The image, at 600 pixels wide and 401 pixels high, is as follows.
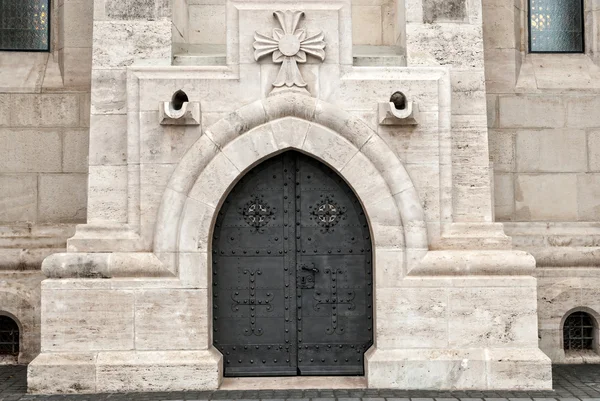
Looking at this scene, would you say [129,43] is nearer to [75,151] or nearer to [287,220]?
[75,151]

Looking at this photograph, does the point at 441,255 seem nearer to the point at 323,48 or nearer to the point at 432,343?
the point at 432,343

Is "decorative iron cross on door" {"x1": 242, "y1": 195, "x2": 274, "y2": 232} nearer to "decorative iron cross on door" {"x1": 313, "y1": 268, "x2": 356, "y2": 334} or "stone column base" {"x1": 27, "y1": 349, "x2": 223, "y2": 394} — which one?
"decorative iron cross on door" {"x1": 313, "y1": 268, "x2": 356, "y2": 334}

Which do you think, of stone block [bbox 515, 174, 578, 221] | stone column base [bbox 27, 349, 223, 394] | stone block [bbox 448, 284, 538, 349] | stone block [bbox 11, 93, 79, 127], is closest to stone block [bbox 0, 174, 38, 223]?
stone block [bbox 11, 93, 79, 127]

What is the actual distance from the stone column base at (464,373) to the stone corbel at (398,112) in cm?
257

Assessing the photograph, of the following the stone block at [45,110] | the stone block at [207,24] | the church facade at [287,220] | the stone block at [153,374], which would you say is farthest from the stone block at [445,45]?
the stone block at [45,110]

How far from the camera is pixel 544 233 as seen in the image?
10.3 meters

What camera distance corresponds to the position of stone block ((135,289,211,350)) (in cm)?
844

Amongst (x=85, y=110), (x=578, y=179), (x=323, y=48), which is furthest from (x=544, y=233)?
(x=85, y=110)

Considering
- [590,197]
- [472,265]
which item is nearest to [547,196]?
[590,197]

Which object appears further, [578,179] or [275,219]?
[578,179]

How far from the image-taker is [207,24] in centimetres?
989

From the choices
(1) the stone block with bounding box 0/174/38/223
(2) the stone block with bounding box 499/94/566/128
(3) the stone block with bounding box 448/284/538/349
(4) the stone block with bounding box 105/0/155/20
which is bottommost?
(3) the stone block with bounding box 448/284/538/349

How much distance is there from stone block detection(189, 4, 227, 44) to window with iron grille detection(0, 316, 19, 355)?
4.28 meters

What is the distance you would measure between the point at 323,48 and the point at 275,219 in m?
1.99
